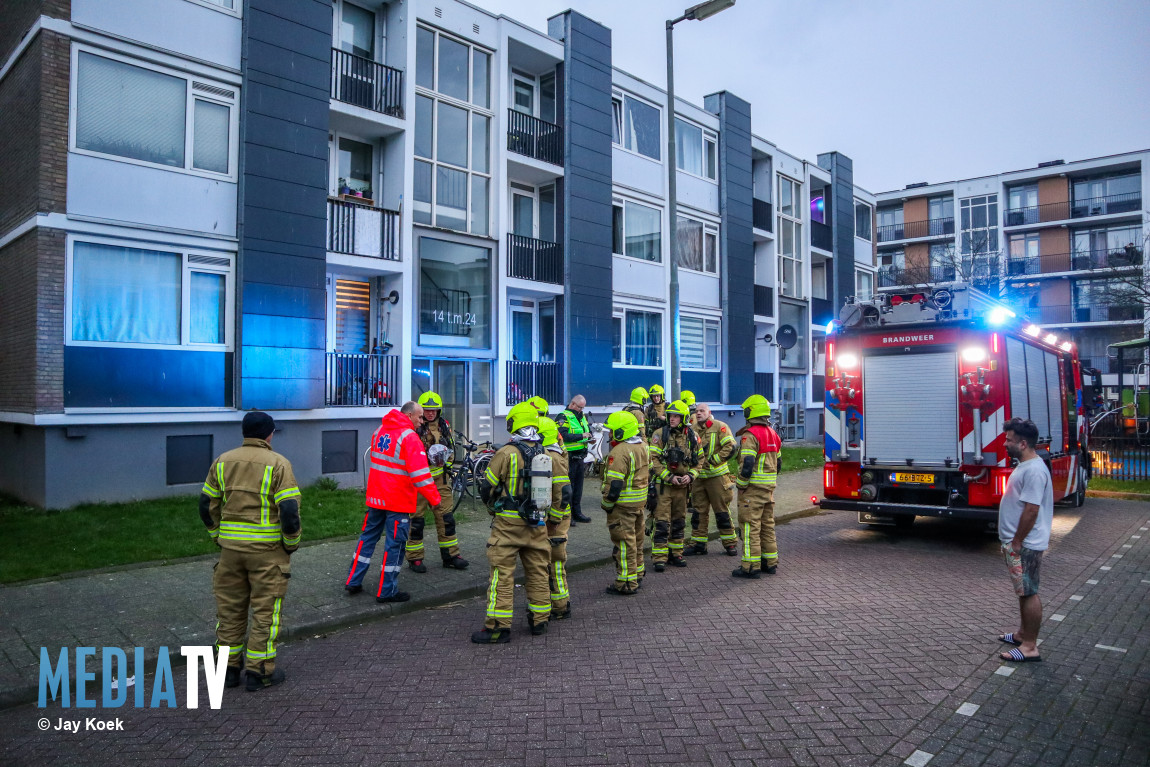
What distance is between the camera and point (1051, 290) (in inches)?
1822

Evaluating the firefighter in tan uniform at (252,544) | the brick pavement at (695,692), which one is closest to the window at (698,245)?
the brick pavement at (695,692)

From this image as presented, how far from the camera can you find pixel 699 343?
22.7 meters

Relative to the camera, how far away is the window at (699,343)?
2216 centimetres

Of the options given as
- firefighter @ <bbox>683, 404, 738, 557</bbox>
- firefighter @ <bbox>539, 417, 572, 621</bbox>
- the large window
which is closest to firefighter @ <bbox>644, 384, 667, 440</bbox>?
firefighter @ <bbox>683, 404, 738, 557</bbox>

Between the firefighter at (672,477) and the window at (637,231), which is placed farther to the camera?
the window at (637,231)

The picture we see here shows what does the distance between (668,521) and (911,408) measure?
13.1ft

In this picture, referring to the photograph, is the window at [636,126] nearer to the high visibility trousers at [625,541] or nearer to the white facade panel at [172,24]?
the white facade panel at [172,24]

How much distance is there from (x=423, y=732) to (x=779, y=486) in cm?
1270

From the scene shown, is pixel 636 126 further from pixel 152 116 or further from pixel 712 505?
pixel 712 505

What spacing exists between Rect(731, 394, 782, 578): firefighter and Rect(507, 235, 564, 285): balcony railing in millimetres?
9661

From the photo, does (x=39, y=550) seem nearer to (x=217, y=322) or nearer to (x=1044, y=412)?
(x=217, y=322)

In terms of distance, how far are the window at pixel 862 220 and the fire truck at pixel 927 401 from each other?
23.5 metres

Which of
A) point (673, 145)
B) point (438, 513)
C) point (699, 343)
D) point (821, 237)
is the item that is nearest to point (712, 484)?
point (438, 513)

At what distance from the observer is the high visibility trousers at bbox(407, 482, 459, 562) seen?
7996 mm
